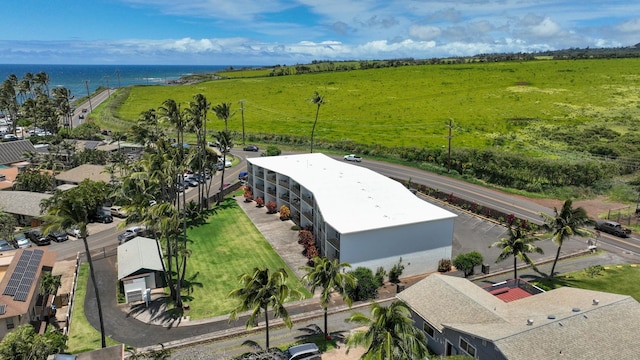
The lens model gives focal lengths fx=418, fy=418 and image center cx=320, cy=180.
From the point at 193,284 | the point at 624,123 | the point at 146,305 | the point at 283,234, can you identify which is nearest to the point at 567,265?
the point at 283,234

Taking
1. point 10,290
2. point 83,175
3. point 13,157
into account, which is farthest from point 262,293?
point 13,157

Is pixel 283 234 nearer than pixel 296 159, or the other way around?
pixel 283 234

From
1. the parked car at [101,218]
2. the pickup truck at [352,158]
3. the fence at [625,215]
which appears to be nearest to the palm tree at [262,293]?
the parked car at [101,218]

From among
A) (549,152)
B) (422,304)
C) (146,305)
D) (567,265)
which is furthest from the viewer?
(549,152)

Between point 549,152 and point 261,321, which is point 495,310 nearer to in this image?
point 261,321

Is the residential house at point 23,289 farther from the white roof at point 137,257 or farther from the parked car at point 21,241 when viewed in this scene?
the parked car at point 21,241

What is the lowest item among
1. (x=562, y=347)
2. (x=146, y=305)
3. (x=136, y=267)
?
(x=146, y=305)

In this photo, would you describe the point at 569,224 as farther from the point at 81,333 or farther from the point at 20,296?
the point at 20,296
